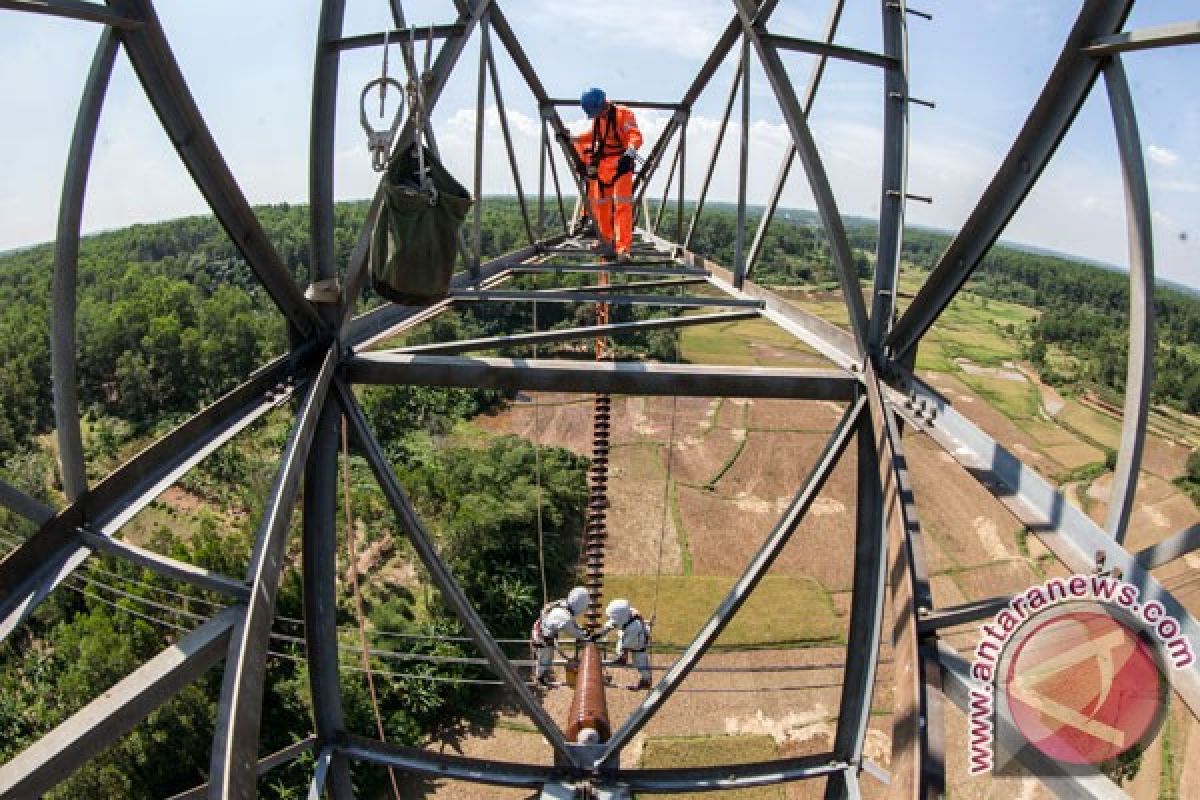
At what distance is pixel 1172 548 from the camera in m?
2.54

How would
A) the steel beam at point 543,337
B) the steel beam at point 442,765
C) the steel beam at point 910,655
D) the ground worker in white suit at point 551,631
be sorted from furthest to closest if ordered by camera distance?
the ground worker in white suit at point 551,631 → the steel beam at point 543,337 → the steel beam at point 442,765 → the steel beam at point 910,655

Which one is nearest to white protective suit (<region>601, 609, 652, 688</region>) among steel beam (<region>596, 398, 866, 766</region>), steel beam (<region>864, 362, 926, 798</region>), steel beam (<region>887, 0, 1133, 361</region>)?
steel beam (<region>596, 398, 866, 766</region>)

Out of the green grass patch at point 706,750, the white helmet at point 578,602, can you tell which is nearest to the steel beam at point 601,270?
the white helmet at point 578,602

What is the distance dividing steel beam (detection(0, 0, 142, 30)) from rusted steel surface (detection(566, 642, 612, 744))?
4371 mm

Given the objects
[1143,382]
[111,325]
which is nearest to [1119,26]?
[1143,382]

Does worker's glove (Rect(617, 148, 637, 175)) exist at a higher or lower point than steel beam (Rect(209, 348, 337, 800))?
higher

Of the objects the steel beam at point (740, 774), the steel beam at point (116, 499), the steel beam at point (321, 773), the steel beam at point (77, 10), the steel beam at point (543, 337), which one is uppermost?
the steel beam at point (77, 10)

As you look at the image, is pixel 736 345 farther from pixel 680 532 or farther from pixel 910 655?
A: pixel 910 655

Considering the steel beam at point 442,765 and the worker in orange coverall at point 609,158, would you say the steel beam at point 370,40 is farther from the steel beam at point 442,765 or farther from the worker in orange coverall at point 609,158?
the worker in orange coverall at point 609,158

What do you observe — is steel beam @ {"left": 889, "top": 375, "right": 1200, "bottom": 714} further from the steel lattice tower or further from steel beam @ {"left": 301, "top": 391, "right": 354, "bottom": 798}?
steel beam @ {"left": 301, "top": 391, "right": 354, "bottom": 798}

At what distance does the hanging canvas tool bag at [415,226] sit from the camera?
363 cm

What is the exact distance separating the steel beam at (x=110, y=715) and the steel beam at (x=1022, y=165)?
3359mm

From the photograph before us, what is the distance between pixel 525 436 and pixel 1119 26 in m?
34.7

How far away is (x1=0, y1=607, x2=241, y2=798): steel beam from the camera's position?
7.82 feet
